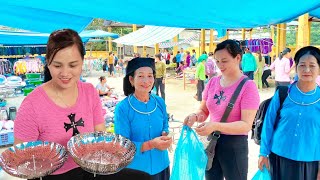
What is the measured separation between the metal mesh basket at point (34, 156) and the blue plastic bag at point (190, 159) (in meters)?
1.12

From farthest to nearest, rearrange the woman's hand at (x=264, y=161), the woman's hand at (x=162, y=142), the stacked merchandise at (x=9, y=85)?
the stacked merchandise at (x=9, y=85), the woman's hand at (x=264, y=161), the woman's hand at (x=162, y=142)

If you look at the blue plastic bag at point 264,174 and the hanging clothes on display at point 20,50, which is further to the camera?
the hanging clothes on display at point 20,50

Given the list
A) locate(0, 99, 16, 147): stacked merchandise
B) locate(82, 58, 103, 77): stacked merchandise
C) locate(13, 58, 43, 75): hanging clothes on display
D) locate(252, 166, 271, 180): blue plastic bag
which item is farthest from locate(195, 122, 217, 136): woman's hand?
locate(82, 58, 103, 77): stacked merchandise

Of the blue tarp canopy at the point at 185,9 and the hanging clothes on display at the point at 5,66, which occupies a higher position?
the blue tarp canopy at the point at 185,9

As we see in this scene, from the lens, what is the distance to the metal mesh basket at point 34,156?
1.20 meters

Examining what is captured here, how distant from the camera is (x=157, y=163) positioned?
190 centimetres

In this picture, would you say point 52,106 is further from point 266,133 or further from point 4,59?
point 4,59

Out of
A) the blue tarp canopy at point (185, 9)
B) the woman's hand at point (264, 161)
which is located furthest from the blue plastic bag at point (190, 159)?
the blue tarp canopy at point (185, 9)

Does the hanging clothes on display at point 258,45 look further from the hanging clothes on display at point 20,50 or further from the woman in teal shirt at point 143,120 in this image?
the woman in teal shirt at point 143,120

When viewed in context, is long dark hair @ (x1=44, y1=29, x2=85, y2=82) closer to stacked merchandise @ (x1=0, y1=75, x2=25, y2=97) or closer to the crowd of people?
the crowd of people

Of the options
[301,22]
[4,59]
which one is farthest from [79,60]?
[4,59]

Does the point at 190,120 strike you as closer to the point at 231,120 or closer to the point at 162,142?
the point at 231,120

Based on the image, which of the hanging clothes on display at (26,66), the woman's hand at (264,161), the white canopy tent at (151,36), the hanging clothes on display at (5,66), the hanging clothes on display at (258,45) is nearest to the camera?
the woman's hand at (264,161)

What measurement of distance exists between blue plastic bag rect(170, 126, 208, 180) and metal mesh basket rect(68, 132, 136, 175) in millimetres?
871
